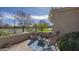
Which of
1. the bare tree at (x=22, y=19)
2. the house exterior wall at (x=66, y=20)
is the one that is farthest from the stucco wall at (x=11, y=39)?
the house exterior wall at (x=66, y=20)

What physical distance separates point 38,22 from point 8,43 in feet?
1.68

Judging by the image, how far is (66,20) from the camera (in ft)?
17.3

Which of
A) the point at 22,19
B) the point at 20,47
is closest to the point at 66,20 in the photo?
the point at 22,19

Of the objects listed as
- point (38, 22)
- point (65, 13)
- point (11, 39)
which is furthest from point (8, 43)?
point (65, 13)

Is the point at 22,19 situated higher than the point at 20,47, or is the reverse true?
the point at 22,19

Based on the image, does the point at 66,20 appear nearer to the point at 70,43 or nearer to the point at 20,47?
the point at 70,43

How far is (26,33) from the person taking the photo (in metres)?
5.28

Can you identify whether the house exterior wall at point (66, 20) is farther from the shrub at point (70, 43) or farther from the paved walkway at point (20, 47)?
the paved walkway at point (20, 47)

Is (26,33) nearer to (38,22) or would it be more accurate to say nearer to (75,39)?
(38,22)

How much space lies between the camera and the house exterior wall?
17.2 ft

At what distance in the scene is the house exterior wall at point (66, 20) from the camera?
5.25 meters

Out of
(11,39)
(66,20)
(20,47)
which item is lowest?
(20,47)

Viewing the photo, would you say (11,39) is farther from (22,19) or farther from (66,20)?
(66,20)

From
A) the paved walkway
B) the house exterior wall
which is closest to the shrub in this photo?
the house exterior wall
